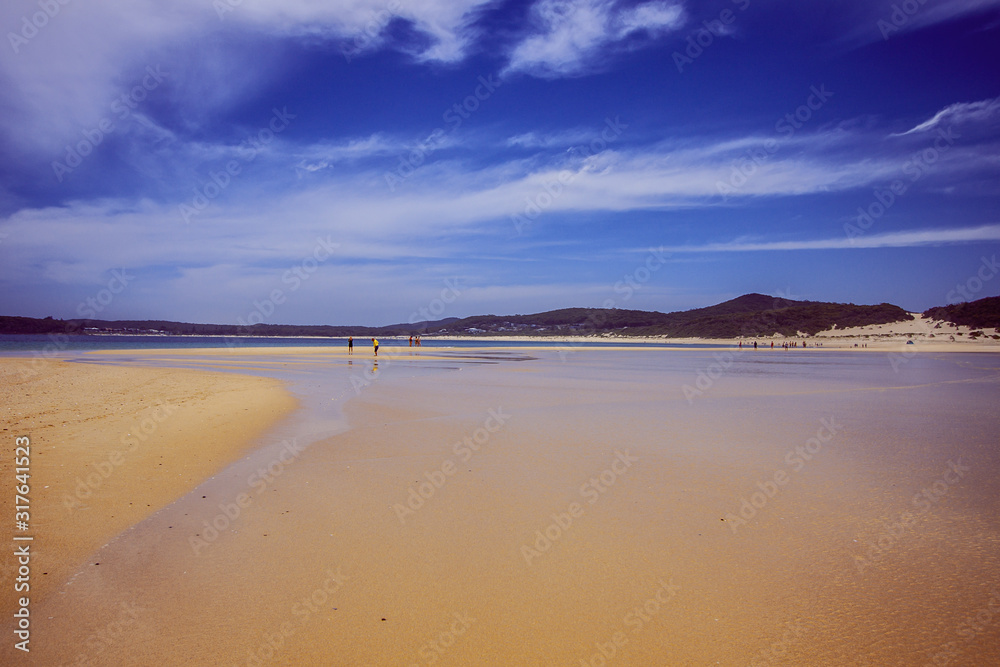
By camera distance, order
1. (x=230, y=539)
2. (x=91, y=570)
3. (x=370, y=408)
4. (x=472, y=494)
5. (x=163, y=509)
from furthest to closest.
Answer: (x=370, y=408)
(x=472, y=494)
(x=163, y=509)
(x=230, y=539)
(x=91, y=570)

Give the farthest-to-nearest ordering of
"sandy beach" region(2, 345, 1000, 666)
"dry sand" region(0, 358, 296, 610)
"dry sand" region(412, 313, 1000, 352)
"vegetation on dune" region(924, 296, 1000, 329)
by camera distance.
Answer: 1. "vegetation on dune" region(924, 296, 1000, 329)
2. "dry sand" region(412, 313, 1000, 352)
3. "dry sand" region(0, 358, 296, 610)
4. "sandy beach" region(2, 345, 1000, 666)

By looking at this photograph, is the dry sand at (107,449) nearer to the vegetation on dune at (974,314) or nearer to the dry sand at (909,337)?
the dry sand at (909,337)

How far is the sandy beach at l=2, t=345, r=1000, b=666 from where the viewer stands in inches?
138

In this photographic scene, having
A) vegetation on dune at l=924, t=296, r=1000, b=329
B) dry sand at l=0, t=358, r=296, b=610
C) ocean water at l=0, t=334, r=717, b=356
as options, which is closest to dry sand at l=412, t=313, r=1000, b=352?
vegetation on dune at l=924, t=296, r=1000, b=329

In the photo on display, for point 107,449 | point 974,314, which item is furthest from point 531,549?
point 974,314

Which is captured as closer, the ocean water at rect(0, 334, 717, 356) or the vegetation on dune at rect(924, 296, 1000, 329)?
the ocean water at rect(0, 334, 717, 356)

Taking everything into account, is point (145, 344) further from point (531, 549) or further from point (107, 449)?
point (531, 549)

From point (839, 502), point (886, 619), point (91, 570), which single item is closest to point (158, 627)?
point (91, 570)

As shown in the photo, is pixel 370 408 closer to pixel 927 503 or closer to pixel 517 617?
pixel 517 617

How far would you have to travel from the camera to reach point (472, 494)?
6.50m

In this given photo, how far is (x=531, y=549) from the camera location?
4.93 meters

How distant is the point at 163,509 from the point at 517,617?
443cm

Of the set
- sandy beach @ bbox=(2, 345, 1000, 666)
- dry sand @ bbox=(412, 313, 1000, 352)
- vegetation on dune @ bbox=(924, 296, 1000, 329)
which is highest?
vegetation on dune @ bbox=(924, 296, 1000, 329)

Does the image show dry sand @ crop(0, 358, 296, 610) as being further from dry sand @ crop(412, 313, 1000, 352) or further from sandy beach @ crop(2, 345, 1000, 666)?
dry sand @ crop(412, 313, 1000, 352)
